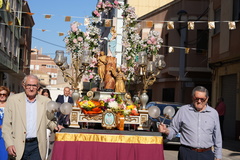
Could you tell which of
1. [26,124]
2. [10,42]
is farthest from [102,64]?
[10,42]

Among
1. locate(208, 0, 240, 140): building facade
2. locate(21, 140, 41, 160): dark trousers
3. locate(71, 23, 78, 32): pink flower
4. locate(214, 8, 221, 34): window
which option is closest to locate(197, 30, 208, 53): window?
locate(208, 0, 240, 140): building facade

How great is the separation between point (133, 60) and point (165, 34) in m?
17.2

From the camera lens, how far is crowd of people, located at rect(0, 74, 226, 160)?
20.8 feet

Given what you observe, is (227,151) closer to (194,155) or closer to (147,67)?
(147,67)

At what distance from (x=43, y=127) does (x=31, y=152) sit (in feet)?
1.32

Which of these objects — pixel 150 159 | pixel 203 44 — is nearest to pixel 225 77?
pixel 203 44

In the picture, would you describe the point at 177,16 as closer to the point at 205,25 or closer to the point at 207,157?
the point at 205,25

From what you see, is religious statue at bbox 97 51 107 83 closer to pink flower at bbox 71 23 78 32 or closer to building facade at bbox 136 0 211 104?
pink flower at bbox 71 23 78 32

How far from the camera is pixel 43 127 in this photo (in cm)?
659

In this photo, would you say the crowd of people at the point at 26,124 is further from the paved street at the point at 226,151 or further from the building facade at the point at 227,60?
the building facade at the point at 227,60

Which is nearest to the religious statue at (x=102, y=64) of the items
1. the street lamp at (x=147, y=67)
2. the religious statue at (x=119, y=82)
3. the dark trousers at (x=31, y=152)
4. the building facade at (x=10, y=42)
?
the religious statue at (x=119, y=82)

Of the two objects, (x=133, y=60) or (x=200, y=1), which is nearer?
(x=133, y=60)

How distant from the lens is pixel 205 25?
28594 millimetres

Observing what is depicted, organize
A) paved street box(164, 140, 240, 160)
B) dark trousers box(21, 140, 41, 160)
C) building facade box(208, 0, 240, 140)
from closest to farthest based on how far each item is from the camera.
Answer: dark trousers box(21, 140, 41, 160) < paved street box(164, 140, 240, 160) < building facade box(208, 0, 240, 140)
